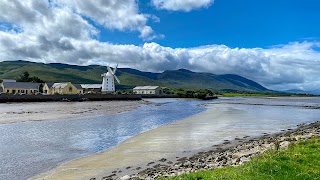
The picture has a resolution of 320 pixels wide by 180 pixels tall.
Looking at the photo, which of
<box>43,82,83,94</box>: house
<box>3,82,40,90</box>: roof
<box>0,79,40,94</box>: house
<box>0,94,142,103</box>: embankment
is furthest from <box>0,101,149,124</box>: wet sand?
<box>43,82,83,94</box>: house

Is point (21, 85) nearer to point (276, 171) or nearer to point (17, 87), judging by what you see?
point (17, 87)

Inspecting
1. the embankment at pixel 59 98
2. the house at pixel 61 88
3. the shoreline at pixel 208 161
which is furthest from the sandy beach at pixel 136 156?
the house at pixel 61 88

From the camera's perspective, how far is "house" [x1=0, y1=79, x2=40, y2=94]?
433 ft

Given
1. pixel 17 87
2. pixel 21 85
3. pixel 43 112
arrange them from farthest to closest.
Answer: pixel 21 85 → pixel 17 87 → pixel 43 112

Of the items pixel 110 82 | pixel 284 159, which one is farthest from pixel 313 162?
pixel 110 82

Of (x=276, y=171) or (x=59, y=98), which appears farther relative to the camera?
(x=59, y=98)

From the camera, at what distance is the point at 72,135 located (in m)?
31.8

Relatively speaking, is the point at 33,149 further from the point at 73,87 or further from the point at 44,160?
the point at 73,87

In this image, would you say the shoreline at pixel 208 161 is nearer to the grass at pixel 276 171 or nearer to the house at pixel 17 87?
the grass at pixel 276 171

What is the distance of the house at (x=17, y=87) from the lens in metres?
132

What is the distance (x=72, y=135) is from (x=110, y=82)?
149 metres

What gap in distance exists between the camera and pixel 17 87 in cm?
13638

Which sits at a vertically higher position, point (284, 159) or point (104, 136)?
point (284, 159)

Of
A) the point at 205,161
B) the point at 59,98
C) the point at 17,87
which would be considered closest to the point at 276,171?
the point at 205,161
